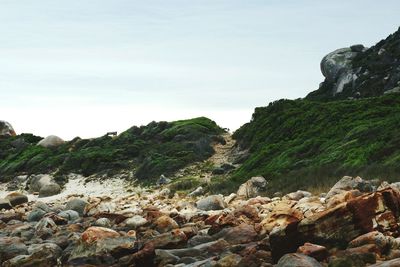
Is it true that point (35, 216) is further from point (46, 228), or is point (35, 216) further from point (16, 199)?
point (16, 199)

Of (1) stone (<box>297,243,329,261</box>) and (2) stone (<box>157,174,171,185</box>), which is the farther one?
(2) stone (<box>157,174,171,185</box>)

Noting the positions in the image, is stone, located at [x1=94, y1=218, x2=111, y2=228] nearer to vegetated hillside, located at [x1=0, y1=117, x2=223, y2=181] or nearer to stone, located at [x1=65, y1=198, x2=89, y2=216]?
stone, located at [x1=65, y1=198, x2=89, y2=216]

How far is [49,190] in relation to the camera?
108ft

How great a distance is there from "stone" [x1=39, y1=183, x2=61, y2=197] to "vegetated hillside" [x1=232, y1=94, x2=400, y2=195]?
37.3ft

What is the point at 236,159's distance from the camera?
34.2 m

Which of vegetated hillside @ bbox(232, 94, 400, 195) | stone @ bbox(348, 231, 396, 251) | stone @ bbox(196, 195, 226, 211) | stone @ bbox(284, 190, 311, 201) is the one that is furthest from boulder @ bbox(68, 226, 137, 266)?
vegetated hillside @ bbox(232, 94, 400, 195)

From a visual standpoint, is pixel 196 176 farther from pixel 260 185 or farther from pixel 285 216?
pixel 285 216

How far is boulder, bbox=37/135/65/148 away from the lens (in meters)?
49.7

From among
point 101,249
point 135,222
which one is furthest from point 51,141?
point 101,249

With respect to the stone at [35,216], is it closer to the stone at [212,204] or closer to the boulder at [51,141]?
the stone at [212,204]

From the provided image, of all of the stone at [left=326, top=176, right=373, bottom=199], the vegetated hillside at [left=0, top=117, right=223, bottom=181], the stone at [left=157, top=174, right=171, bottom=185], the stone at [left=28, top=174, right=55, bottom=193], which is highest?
the vegetated hillside at [left=0, top=117, right=223, bottom=181]

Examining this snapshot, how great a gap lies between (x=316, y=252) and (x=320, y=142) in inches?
714

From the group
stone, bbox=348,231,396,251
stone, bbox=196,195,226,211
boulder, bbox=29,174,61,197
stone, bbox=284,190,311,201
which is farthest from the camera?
boulder, bbox=29,174,61,197

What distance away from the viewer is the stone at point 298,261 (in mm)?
8875
